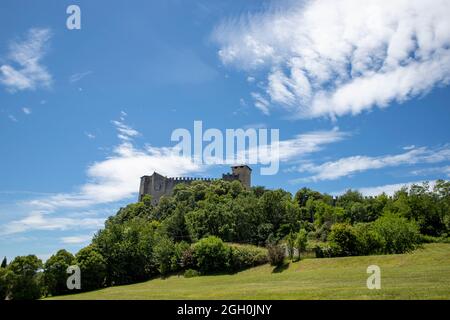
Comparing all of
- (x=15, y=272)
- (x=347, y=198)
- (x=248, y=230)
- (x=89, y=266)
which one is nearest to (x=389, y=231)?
(x=248, y=230)

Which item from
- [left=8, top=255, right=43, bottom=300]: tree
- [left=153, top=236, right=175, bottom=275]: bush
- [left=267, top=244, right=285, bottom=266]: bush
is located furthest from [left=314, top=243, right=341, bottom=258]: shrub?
[left=8, top=255, right=43, bottom=300]: tree

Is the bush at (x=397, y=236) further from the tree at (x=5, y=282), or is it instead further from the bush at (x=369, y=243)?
the tree at (x=5, y=282)

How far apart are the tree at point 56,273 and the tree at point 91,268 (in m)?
2.22

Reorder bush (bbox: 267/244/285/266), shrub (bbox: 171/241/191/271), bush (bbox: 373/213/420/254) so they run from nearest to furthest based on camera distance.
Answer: bush (bbox: 373/213/420/254) < bush (bbox: 267/244/285/266) < shrub (bbox: 171/241/191/271)

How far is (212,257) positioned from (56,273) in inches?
936

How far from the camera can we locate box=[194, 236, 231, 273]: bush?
2387 inches

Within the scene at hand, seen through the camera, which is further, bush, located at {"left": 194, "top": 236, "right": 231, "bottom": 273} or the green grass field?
bush, located at {"left": 194, "top": 236, "right": 231, "bottom": 273}

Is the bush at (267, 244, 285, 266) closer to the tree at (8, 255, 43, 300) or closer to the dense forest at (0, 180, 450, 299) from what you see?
the dense forest at (0, 180, 450, 299)

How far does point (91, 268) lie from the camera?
57.7 m

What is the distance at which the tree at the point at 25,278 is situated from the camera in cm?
4972

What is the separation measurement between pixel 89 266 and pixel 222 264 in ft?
69.0

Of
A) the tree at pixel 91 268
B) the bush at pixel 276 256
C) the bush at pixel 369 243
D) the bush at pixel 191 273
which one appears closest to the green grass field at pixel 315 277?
the bush at pixel 191 273

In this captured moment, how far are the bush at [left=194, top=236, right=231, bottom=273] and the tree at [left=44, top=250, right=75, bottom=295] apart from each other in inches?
806
